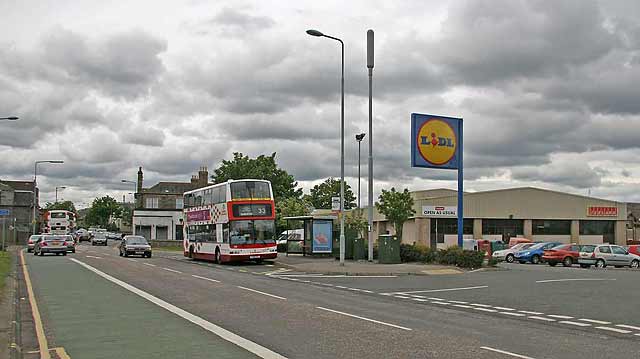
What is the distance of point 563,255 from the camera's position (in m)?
41.4

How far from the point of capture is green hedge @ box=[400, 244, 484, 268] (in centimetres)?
3128

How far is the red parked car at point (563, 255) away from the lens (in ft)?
135

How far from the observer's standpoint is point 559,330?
12766 mm

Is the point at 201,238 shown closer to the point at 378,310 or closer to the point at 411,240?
the point at 378,310

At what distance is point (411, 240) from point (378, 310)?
180 feet

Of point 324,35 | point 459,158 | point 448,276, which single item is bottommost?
point 448,276

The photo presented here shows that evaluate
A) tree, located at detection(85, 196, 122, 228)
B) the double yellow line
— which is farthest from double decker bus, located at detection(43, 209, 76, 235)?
tree, located at detection(85, 196, 122, 228)

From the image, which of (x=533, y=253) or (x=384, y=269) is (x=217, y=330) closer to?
(x=384, y=269)

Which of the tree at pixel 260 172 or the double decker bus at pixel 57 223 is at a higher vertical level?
the tree at pixel 260 172

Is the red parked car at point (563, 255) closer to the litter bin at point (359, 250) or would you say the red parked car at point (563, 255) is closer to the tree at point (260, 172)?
the litter bin at point (359, 250)

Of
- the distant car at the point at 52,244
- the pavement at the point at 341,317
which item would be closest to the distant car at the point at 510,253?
the pavement at the point at 341,317

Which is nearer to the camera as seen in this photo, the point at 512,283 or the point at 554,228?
the point at 512,283

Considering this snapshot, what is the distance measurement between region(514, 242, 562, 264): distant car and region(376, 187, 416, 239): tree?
1997 cm

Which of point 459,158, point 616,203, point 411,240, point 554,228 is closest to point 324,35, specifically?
point 459,158
